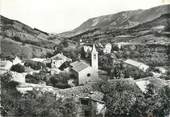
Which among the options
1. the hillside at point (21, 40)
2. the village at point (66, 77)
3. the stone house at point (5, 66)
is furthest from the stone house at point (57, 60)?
the stone house at point (5, 66)

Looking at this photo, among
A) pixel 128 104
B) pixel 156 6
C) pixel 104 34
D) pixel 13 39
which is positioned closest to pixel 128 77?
pixel 128 104

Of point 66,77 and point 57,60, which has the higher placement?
point 57,60

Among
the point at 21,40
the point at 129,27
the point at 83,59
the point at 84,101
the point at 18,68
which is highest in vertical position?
the point at 129,27

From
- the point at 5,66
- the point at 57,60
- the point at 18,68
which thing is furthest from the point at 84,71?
the point at 5,66

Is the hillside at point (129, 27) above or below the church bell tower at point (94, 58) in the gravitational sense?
above

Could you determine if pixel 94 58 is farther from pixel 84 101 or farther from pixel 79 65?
pixel 84 101

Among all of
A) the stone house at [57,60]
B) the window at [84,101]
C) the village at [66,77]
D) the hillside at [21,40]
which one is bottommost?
the window at [84,101]

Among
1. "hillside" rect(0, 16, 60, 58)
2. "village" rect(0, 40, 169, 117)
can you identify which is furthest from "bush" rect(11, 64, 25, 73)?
"hillside" rect(0, 16, 60, 58)

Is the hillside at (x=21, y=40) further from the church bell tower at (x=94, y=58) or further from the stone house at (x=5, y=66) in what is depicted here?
the church bell tower at (x=94, y=58)
